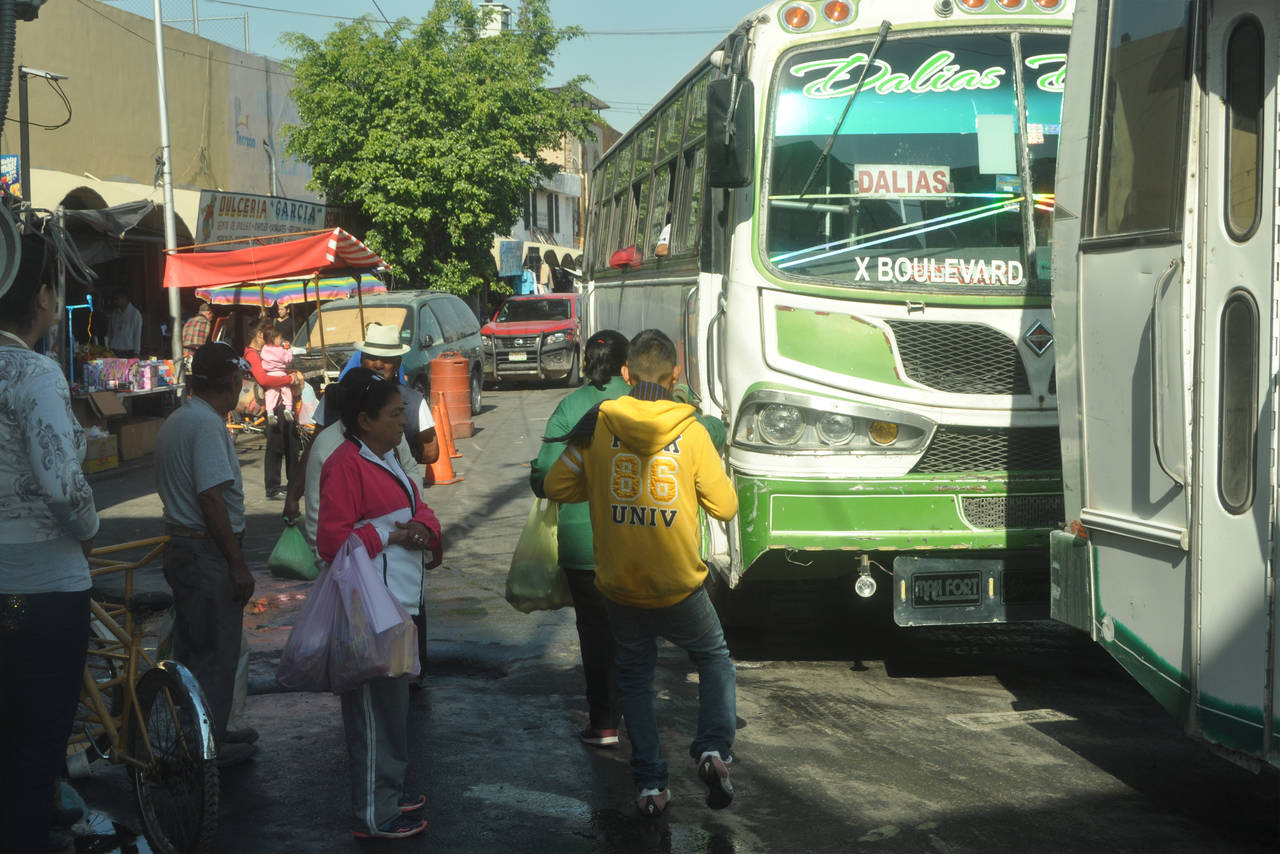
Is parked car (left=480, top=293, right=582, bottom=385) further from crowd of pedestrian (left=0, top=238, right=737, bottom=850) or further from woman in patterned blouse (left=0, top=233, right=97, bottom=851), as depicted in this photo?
woman in patterned blouse (left=0, top=233, right=97, bottom=851)

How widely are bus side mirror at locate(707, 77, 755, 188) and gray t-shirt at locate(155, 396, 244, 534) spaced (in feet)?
8.59

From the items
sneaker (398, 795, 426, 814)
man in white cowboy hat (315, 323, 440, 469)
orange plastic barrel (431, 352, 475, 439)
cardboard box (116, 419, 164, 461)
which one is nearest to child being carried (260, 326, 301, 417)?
cardboard box (116, 419, 164, 461)

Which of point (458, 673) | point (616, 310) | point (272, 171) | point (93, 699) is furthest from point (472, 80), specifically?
point (93, 699)

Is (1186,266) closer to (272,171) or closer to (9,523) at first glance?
(9,523)

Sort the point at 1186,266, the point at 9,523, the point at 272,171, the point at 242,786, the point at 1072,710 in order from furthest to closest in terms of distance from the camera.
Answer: the point at 272,171, the point at 1072,710, the point at 242,786, the point at 1186,266, the point at 9,523

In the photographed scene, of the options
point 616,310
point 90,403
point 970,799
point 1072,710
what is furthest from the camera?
point 90,403

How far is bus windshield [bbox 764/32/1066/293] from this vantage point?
259 inches

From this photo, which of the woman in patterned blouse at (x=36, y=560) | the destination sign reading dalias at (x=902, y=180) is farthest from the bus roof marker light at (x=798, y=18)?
the woman in patterned blouse at (x=36, y=560)

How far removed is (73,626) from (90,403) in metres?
12.7

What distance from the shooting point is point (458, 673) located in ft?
23.2

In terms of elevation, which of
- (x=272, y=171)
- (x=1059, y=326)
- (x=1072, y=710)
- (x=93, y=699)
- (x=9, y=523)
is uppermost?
(x=272, y=171)

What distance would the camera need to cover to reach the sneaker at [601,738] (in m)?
5.80

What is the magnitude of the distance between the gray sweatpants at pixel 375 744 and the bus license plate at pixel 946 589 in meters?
2.70

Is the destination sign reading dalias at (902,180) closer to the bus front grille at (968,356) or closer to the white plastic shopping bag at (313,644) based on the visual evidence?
the bus front grille at (968,356)
